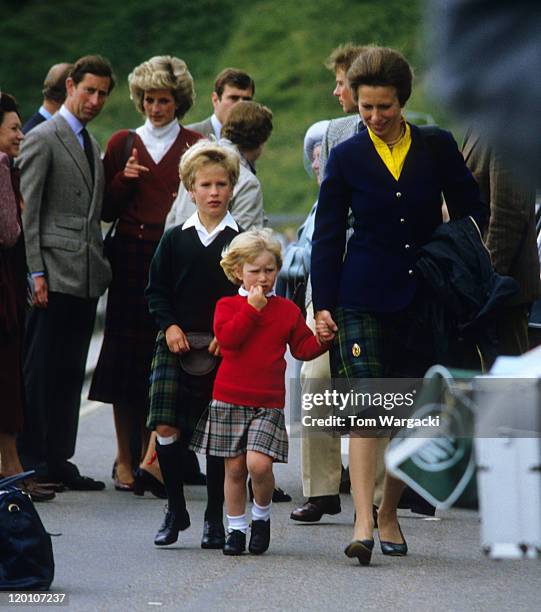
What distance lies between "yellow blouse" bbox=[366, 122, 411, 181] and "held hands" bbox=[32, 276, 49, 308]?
2.44m

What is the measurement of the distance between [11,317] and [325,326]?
197 centimetres

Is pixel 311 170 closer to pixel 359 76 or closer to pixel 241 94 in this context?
pixel 241 94

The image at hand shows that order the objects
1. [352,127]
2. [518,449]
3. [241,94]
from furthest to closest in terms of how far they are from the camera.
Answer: [241,94], [352,127], [518,449]

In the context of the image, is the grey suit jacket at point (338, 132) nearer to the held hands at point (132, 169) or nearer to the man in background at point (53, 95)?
the held hands at point (132, 169)

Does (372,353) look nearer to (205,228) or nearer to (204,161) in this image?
(205,228)

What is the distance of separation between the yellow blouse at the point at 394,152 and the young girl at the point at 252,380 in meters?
0.56

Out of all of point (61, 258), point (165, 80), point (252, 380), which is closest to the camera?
point (252, 380)

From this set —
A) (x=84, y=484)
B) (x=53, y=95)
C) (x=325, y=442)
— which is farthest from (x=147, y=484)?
(x=53, y=95)

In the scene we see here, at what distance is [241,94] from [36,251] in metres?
1.65

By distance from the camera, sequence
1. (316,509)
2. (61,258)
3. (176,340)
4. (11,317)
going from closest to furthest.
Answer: (176,340), (316,509), (11,317), (61,258)

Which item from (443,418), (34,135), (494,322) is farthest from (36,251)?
(443,418)

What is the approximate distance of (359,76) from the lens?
610cm

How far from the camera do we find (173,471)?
655cm

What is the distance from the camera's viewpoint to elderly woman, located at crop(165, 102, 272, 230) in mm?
7688
